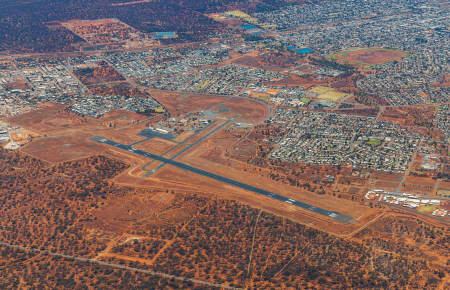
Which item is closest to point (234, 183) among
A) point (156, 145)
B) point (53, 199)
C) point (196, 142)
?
point (196, 142)

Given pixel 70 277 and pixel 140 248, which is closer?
pixel 70 277

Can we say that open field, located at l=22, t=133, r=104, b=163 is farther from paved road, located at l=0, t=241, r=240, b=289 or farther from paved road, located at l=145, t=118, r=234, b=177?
paved road, located at l=0, t=241, r=240, b=289

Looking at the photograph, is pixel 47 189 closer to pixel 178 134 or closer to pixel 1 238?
pixel 1 238

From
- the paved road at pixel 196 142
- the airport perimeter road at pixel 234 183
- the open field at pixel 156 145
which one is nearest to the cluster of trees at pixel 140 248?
the airport perimeter road at pixel 234 183

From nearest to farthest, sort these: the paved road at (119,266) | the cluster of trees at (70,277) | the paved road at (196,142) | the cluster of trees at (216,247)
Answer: the paved road at (119,266) < the cluster of trees at (70,277) < the cluster of trees at (216,247) < the paved road at (196,142)

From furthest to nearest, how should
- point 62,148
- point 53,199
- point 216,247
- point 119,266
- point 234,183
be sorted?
point 62,148, point 234,183, point 53,199, point 216,247, point 119,266

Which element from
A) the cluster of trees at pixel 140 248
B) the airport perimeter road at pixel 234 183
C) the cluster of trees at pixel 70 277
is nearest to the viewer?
the cluster of trees at pixel 70 277

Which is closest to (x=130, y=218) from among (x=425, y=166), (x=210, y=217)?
(x=210, y=217)

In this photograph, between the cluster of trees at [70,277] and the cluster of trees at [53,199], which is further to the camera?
the cluster of trees at [53,199]

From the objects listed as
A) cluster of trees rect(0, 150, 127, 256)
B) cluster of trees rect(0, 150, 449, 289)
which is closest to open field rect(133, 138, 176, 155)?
cluster of trees rect(0, 150, 127, 256)

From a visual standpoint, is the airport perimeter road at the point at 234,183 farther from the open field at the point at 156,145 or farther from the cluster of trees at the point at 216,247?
the cluster of trees at the point at 216,247

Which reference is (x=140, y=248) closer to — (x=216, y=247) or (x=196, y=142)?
(x=216, y=247)

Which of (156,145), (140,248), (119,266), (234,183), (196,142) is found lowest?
(156,145)
